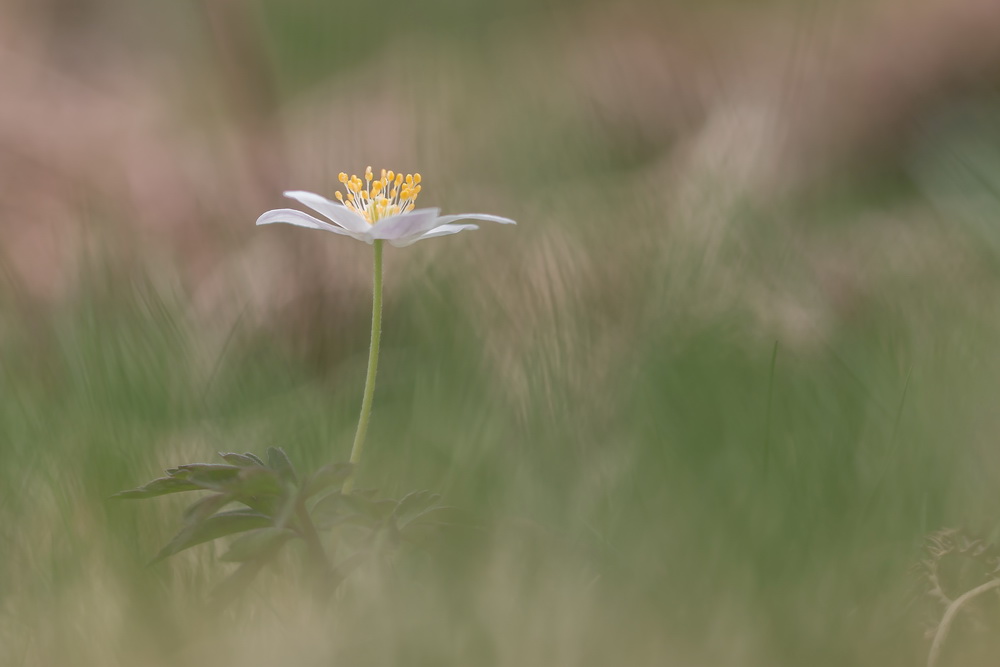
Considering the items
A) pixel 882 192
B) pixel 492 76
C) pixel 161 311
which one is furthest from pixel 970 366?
pixel 492 76

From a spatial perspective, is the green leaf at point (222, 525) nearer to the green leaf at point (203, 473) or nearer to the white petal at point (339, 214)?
the green leaf at point (203, 473)

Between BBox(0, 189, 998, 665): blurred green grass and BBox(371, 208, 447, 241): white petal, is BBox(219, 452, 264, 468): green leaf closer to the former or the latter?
BBox(0, 189, 998, 665): blurred green grass

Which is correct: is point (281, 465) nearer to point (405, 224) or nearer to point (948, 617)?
point (405, 224)

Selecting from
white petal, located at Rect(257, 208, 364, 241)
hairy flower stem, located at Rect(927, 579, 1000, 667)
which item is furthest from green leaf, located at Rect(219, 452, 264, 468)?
hairy flower stem, located at Rect(927, 579, 1000, 667)

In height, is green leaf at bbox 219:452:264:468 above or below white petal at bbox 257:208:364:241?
below

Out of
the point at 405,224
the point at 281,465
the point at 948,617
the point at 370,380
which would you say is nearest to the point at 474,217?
the point at 405,224

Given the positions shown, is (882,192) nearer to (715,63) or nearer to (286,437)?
(715,63)

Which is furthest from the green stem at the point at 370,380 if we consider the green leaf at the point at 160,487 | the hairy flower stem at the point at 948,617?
the hairy flower stem at the point at 948,617
